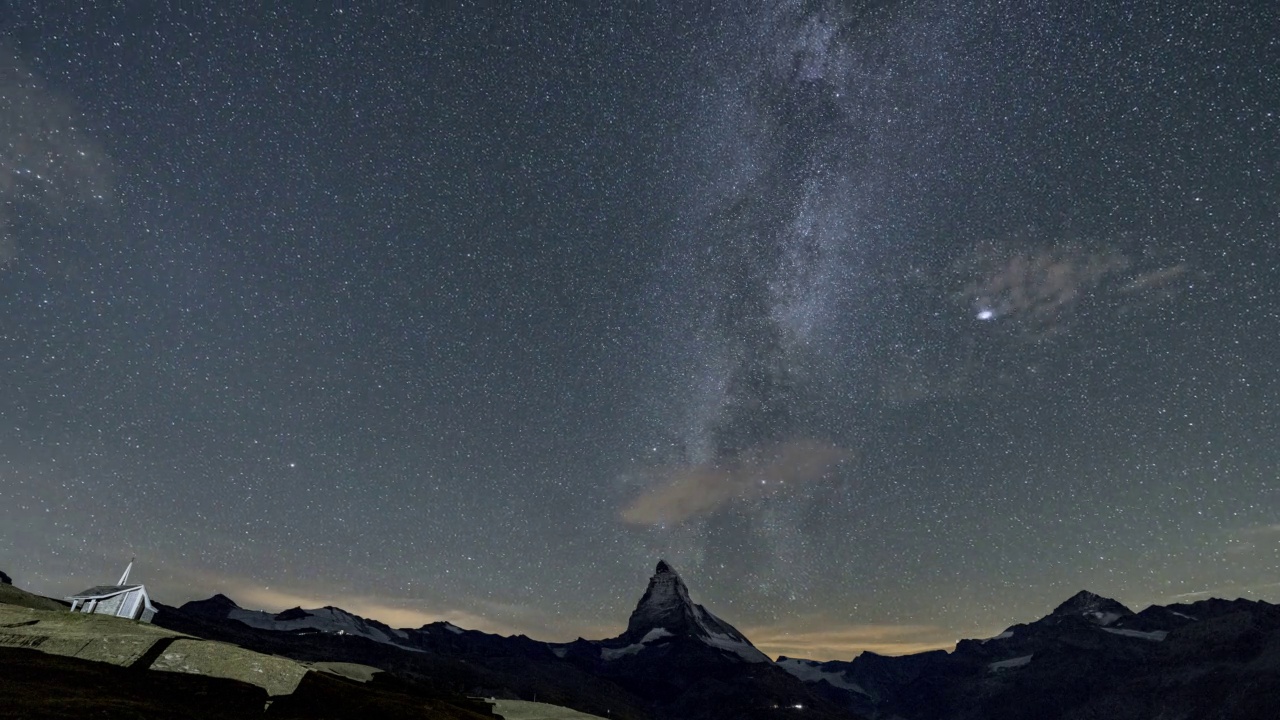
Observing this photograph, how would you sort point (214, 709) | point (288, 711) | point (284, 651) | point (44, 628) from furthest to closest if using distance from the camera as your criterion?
point (284, 651) < point (44, 628) < point (288, 711) < point (214, 709)

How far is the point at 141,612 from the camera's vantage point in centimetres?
7638

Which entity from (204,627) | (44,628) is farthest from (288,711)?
(204,627)

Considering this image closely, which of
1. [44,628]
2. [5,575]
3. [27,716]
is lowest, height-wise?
[27,716]

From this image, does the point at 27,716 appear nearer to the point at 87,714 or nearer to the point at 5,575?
the point at 87,714

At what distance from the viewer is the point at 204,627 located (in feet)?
565

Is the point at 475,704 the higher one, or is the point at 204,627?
the point at 204,627

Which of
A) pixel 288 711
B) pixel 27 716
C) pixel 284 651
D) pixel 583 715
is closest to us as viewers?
pixel 27 716

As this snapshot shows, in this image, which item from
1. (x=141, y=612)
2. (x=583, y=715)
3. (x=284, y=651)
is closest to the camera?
(x=583, y=715)

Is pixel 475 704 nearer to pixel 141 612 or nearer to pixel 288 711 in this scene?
pixel 288 711

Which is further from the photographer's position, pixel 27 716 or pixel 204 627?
pixel 204 627

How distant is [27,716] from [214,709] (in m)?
10.3

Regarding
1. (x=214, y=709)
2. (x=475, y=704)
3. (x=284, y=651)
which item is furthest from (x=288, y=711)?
(x=284, y=651)

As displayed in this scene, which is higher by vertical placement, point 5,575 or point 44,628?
point 5,575

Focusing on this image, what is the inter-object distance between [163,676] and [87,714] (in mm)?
13353
